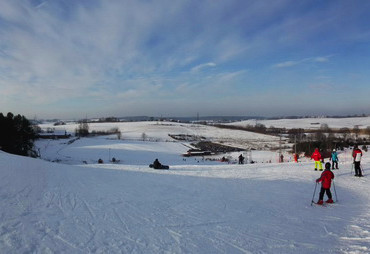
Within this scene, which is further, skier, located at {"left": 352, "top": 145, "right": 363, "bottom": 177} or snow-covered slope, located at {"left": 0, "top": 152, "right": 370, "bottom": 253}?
skier, located at {"left": 352, "top": 145, "right": 363, "bottom": 177}

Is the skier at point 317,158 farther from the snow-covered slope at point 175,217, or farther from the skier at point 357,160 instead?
the snow-covered slope at point 175,217

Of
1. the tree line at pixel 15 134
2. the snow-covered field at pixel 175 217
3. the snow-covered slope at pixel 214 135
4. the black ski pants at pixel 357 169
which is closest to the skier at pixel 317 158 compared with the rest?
the black ski pants at pixel 357 169

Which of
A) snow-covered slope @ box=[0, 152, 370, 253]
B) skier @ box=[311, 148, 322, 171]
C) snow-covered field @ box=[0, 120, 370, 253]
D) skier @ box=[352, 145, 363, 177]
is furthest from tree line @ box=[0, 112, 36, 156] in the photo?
skier @ box=[352, 145, 363, 177]

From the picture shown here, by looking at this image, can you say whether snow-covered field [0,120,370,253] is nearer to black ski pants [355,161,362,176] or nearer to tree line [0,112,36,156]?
black ski pants [355,161,362,176]

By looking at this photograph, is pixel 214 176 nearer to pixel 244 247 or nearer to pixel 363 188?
pixel 363 188

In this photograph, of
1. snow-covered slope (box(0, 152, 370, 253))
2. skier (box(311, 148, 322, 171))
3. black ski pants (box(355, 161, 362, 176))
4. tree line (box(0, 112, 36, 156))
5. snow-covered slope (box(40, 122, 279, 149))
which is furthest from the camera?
snow-covered slope (box(40, 122, 279, 149))
